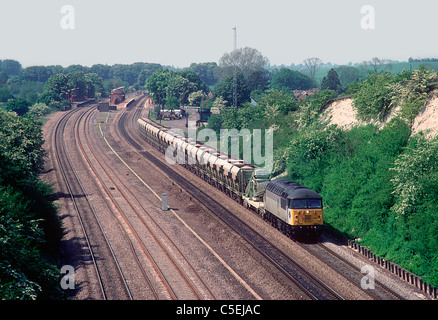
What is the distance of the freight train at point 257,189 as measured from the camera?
29359 millimetres

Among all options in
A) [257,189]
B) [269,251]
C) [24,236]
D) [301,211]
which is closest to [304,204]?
[301,211]

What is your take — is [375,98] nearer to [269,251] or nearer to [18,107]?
[269,251]

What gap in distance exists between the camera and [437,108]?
123 feet

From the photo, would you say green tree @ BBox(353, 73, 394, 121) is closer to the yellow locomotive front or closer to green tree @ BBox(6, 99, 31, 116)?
the yellow locomotive front

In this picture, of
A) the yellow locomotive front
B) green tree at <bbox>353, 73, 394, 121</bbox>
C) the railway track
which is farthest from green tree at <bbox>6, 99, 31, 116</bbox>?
the yellow locomotive front

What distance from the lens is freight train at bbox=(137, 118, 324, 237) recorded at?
2936 cm

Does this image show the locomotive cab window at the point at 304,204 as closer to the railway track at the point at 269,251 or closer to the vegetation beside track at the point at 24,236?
the railway track at the point at 269,251

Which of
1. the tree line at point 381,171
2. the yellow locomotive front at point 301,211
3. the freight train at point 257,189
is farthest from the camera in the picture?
the freight train at point 257,189

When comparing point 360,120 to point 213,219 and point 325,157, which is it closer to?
point 325,157

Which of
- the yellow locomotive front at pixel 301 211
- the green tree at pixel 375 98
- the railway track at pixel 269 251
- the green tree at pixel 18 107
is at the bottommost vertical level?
the railway track at pixel 269 251

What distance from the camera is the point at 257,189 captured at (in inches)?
1462

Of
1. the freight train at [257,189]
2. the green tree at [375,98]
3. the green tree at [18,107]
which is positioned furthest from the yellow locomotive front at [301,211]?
the green tree at [18,107]

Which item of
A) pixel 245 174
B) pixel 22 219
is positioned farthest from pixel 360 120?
pixel 22 219

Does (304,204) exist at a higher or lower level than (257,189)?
higher
